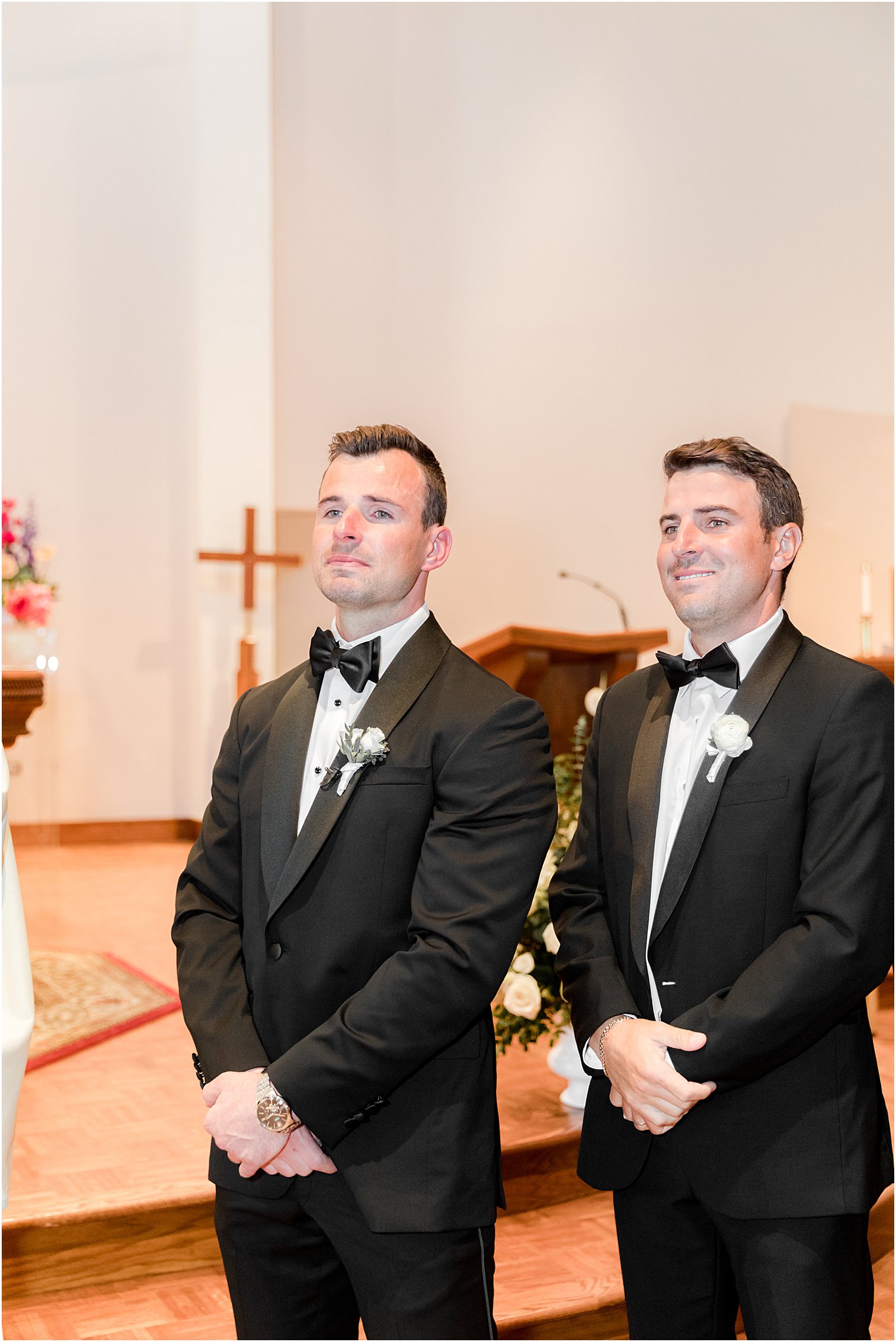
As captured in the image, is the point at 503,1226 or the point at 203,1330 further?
the point at 503,1226

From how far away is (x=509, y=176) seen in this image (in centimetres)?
789

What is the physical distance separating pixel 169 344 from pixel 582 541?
2.99m

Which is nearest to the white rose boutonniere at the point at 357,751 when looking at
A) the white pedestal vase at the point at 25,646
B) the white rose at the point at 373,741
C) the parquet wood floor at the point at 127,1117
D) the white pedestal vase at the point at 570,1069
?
the white rose at the point at 373,741

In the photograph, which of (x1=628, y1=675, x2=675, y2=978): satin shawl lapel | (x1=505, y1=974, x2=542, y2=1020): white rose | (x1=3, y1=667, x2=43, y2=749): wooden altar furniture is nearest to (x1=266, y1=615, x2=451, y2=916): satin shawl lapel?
(x1=628, y1=675, x2=675, y2=978): satin shawl lapel

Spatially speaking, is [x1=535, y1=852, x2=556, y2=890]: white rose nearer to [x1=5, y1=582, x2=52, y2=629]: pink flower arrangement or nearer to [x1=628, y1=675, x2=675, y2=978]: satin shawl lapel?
[x1=628, y1=675, x2=675, y2=978]: satin shawl lapel

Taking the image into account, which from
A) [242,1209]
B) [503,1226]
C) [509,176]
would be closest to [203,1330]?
[503,1226]

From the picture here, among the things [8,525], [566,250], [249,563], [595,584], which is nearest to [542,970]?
[8,525]

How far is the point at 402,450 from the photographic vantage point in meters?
2.04

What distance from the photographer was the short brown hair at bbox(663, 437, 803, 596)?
2029 mm

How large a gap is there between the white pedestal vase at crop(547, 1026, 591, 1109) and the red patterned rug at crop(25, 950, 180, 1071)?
65.1 inches

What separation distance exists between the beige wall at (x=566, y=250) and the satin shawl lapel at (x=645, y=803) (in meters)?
5.82

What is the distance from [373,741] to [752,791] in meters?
0.60

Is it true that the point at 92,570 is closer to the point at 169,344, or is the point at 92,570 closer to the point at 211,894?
the point at 169,344

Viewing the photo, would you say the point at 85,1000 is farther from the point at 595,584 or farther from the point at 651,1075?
the point at 595,584
